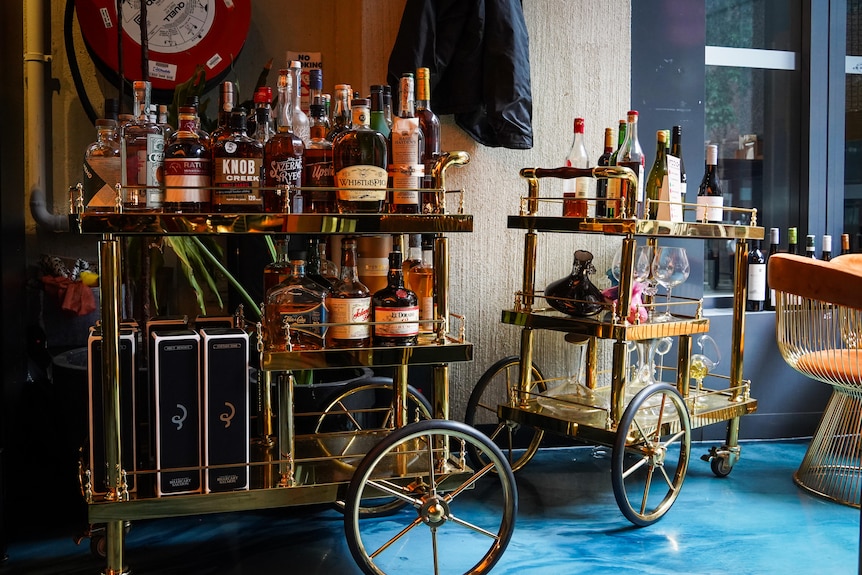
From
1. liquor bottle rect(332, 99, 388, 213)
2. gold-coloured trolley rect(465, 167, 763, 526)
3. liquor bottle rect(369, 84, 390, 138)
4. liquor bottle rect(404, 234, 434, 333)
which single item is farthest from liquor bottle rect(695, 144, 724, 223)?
liquor bottle rect(332, 99, 388, 213)

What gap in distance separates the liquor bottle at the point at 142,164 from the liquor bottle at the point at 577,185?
1.28 meters

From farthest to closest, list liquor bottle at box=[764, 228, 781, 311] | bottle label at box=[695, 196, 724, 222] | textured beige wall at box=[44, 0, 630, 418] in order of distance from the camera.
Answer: liquor bottle at box=[764, 228, 781, 311], textured beige wall at box=[44, 0, 630, 418], bottle label at box=[695, 196, 724, 222]

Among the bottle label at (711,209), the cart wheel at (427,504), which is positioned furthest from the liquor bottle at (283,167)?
the bottle label at (711,209)

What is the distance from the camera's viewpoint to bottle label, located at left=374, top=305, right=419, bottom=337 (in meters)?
2.19

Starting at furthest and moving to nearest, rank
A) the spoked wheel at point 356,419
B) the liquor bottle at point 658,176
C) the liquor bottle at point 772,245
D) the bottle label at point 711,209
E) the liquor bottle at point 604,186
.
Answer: the liquor bottle at point 772,245, the bottle label at point 711,209, the liquor bottle at point 658,176, the liquor bottle at point 604,186, the spoked wheel at point 356,419

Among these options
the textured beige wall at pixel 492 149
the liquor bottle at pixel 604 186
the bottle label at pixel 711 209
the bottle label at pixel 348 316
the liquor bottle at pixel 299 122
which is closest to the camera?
the bottle label at pixel 348 316

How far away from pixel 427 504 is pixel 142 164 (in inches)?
41.8

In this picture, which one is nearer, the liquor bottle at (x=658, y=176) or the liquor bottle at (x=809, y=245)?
the liquor bottle at (x=658, y=176)

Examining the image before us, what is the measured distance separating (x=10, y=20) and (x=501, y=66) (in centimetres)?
153

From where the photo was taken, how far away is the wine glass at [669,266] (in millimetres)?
2947

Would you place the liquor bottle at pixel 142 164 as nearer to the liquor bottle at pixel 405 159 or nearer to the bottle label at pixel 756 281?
the liquor bottle at pixel 405 159

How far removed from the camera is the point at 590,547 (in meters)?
2.51

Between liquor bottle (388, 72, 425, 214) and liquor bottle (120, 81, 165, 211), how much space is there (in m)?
0.55

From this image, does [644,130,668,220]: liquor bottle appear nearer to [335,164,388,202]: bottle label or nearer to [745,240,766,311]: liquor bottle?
[745,240,766,311]: liquor bottle
